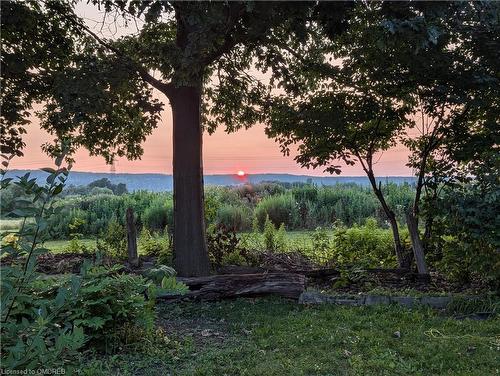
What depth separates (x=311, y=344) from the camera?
3.55 metres

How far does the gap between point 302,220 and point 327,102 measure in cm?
540

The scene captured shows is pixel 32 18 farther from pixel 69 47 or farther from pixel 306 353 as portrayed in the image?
pixel 306 353

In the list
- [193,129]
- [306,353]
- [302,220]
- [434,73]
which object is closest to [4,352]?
[306,353]

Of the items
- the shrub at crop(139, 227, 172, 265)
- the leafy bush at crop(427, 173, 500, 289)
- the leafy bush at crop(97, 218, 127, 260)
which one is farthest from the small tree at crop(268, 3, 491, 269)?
the leafy bush at crop(97, 218, 127, 260)

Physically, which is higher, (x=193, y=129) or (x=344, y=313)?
(x=193, y=129)

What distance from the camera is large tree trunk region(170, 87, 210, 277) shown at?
19.5ft

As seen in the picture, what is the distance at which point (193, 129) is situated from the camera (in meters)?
6.00

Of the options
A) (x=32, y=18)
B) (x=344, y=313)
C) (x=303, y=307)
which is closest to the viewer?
(x=344, y=313)

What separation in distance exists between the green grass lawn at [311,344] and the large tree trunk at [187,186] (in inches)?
50.3

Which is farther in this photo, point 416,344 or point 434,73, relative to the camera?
point 434,73

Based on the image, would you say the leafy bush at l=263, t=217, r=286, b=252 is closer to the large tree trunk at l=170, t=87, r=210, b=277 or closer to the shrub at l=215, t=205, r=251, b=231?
the large tree trunk at l=170, t=87, r=210, b=277

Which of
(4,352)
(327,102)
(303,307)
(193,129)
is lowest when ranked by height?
(303,307)

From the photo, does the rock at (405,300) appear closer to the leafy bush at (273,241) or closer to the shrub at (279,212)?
the leafy bush at (273,241)

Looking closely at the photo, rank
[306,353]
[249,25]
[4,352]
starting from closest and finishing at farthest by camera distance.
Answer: [4,352] < [306,353] < [249,25]
